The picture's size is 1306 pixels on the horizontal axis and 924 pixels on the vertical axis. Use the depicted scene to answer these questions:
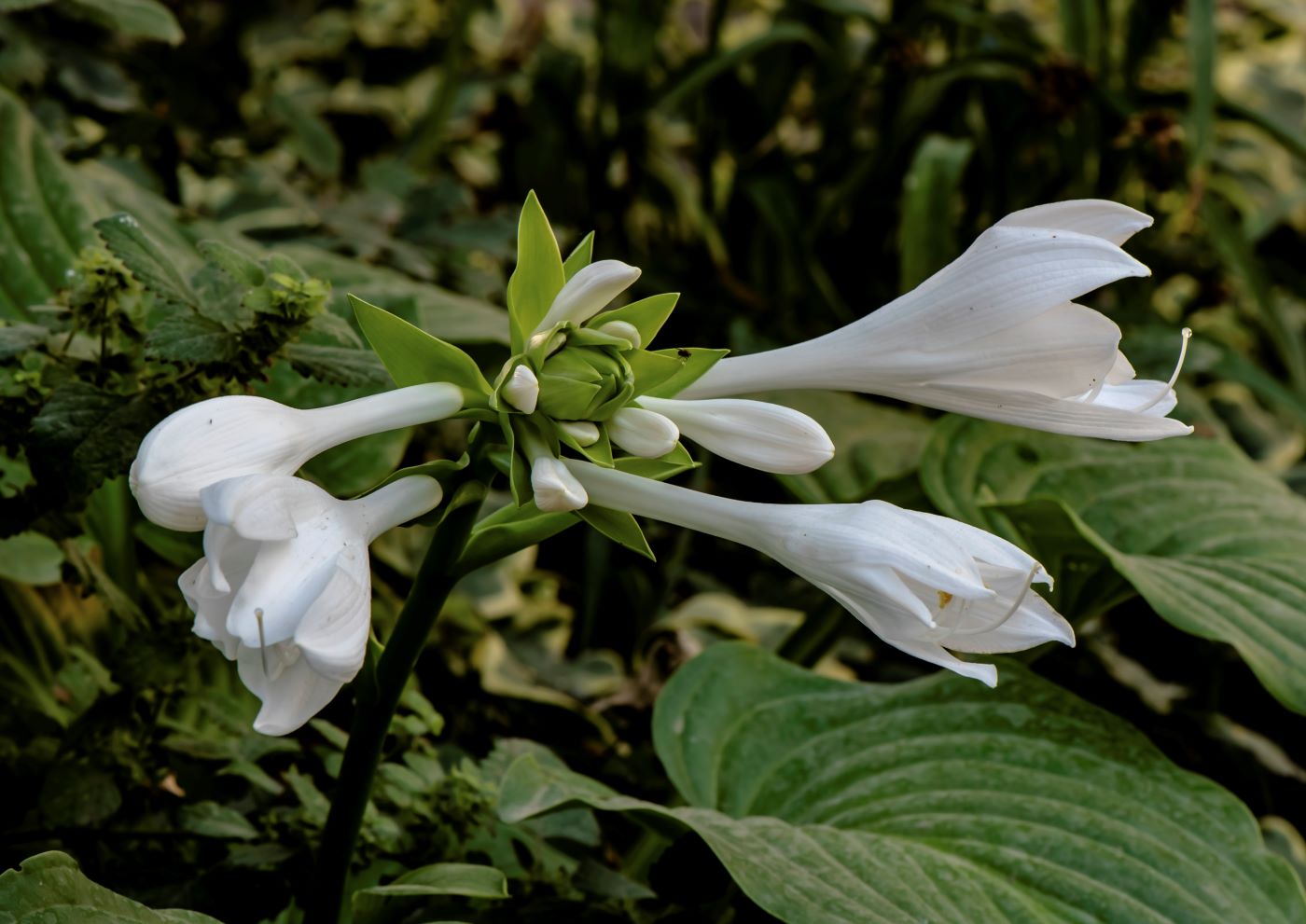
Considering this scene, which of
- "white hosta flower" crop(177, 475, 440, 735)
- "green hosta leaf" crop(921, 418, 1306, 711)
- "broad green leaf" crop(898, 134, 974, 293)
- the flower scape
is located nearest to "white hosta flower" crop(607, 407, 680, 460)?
the flower scape

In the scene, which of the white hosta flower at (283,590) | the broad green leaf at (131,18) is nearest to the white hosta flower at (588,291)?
the white hosta flower at (283,590)

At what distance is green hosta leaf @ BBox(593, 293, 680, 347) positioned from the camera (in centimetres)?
55

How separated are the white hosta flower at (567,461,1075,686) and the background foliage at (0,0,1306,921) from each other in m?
0.17

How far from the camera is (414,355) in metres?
0.53

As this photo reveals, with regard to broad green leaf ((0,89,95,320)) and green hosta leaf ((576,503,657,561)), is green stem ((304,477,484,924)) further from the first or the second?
broad green leaf ((0,89,95,320))

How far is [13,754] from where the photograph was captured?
760mm

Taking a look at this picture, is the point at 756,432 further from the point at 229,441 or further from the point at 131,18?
the point at 131,18

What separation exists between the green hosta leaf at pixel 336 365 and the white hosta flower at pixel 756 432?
0.60ft

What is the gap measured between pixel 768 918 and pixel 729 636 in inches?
19.9

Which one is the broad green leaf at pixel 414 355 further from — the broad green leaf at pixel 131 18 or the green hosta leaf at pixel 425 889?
the broad green leaf at pixel 131 18

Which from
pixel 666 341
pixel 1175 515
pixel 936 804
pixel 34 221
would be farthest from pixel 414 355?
pixel 666 341

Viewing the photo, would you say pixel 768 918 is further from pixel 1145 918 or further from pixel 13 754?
pixel 13 754

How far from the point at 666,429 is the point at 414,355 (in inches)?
4.5

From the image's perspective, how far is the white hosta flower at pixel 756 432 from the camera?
523mm
